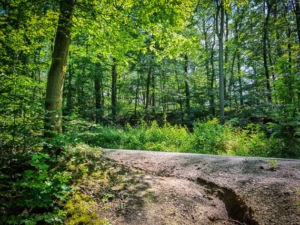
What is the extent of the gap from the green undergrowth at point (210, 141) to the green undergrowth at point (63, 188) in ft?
2.29

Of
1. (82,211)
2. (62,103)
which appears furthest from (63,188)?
(62,103)

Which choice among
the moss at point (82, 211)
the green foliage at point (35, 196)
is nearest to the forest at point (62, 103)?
the green foliage at point (35, 196)

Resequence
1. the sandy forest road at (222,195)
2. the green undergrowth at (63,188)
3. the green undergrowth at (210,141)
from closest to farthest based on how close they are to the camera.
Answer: the green undergrowth at (63,188)
the sandy forest road at (222,195)
the green undergrowth at (210,141)

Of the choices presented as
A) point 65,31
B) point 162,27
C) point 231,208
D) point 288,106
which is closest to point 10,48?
point 65,31

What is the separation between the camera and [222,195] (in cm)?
306

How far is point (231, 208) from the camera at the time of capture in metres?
2.75

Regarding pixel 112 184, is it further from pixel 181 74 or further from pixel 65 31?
pixel 181 74

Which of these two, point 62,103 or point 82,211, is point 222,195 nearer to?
point 82,211

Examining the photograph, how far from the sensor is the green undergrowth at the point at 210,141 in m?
5.66

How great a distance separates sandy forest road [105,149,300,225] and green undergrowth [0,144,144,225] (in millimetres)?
406

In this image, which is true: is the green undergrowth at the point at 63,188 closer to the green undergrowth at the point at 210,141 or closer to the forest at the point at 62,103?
the forest at the point at 62,103

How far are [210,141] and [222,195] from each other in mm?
4542

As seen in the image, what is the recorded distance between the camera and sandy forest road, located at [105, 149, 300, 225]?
2463 mm

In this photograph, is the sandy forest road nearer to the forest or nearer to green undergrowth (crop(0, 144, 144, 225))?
green undergrowth (crop(0, 144, 144, 225))
